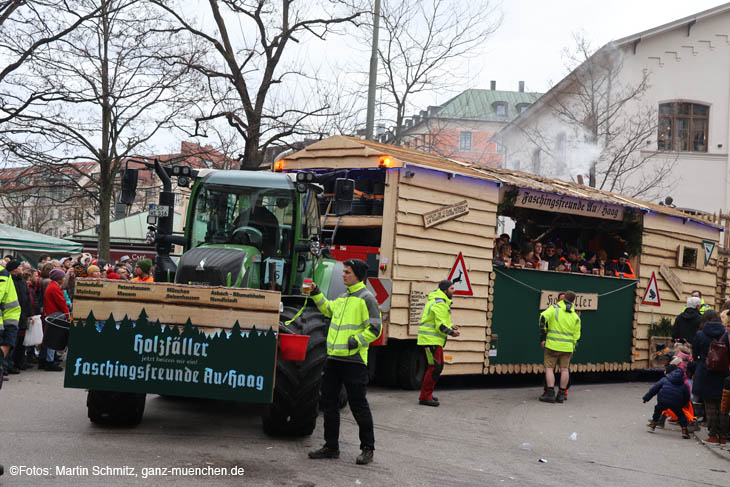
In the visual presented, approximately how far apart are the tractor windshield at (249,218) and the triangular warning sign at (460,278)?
502 cm

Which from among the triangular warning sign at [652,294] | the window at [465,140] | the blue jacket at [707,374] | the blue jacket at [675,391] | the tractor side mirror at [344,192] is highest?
the window at [465,140]

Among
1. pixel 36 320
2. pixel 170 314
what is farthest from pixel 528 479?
pixel 36 320

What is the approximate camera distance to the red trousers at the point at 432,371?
40.7 ft

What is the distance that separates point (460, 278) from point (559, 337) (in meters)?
1.90

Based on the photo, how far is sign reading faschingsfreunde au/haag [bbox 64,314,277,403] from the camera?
310 inches

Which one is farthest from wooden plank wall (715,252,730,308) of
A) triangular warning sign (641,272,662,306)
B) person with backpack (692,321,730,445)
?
person with backpack (692,321,730,445)

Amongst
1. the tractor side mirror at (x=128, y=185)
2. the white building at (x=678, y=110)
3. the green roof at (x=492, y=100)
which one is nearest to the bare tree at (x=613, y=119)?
the white building at (x=678, y=110)

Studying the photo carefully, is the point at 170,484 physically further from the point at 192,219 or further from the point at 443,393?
the point at 443,393

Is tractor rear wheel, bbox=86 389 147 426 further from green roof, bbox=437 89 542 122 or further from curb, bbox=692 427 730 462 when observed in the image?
green roof, bbox=437 89 542 122

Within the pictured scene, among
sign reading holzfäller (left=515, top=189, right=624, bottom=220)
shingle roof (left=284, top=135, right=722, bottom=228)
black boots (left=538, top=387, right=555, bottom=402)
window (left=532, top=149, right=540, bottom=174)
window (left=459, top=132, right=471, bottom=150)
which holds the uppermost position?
window (left=459, top=132, right=471, bottom=150)

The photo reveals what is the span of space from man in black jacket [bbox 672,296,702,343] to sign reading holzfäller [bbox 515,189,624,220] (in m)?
2.76

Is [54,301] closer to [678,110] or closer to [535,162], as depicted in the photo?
[678,110]

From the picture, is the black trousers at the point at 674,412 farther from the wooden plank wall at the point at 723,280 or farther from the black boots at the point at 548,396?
the wooden plank wall at the point at 723,280

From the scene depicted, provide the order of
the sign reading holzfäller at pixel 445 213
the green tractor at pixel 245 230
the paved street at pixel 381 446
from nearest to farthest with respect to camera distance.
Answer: the paved street at pixel 381 446, the green tractor at pixel 245 230, the sign reading holzfäller at pixel 445 213
